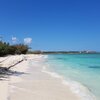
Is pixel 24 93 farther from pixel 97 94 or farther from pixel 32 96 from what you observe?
pixel 97 94

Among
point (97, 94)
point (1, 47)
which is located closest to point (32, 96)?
point (97, 94)

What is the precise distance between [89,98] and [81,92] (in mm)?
1531

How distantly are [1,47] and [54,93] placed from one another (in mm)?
55681

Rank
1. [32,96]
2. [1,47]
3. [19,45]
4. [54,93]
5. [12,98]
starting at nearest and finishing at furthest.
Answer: [12,98], [32,96], [54,93], [1,47], [19,45]

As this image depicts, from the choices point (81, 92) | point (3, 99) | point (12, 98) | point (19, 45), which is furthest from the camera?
point (19, 45)

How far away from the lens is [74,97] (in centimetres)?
1108

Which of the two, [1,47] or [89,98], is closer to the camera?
[89,98]

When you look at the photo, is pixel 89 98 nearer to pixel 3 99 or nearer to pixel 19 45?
pixel 3 99

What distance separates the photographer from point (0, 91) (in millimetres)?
10906

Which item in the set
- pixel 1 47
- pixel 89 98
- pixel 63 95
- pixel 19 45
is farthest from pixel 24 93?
pixel 19 45

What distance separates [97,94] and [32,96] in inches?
125

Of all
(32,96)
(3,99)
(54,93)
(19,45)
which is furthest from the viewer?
(19,45)

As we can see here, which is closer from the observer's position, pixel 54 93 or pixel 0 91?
pixel 0 91

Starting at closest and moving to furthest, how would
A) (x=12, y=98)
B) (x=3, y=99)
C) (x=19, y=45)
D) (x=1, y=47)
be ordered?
1. (x=3, y=99)
2. (x=12, y=98)
3. (x=1, y=47)
4. (x=19, y=45)
